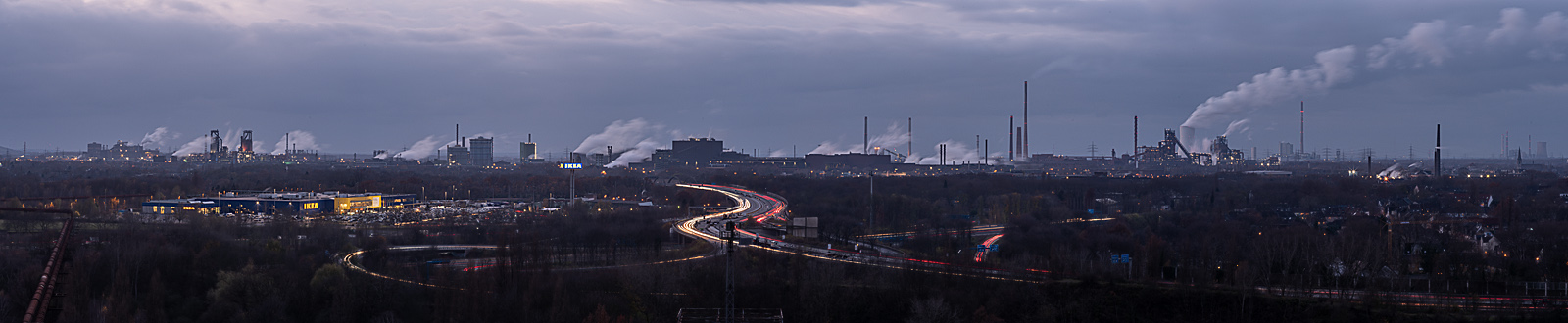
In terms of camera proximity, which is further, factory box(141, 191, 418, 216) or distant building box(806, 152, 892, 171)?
distant building box(806, 152, 892, 171)

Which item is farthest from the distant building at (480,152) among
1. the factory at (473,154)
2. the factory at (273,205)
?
the factory at (273,205)

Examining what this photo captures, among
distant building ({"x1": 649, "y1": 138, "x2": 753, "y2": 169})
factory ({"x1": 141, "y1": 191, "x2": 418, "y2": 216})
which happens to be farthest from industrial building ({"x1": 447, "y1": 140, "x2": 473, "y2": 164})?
factory ({"x1": 141, "y1": 191, "x2": 418, "y2": 216})

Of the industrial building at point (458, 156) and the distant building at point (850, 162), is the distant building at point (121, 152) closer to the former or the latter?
the industrial building at point (458, 156)

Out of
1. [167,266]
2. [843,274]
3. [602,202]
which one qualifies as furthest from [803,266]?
[602,202]

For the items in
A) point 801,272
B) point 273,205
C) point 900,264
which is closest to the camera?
point 801,272

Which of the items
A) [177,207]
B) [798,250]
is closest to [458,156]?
[177,207]

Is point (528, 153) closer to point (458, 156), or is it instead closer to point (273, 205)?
point (458, 156)

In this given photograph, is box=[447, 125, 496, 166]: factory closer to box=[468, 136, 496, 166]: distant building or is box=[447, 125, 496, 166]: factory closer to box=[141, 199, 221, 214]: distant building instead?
box=[468, 136, 496, 166]: distant building
